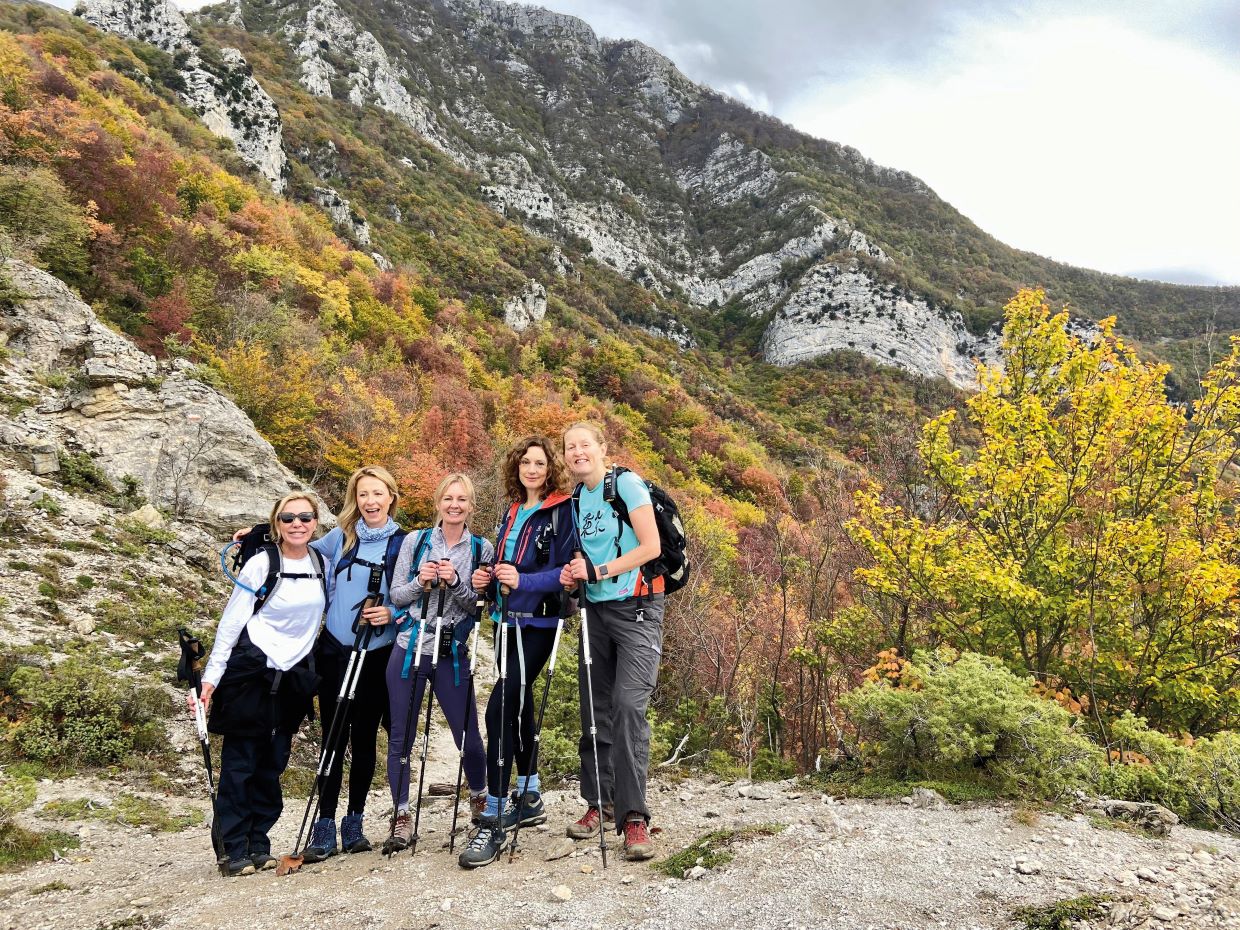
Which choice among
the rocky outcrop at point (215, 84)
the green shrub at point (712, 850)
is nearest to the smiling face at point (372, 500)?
the green shrub at point (712, 850)

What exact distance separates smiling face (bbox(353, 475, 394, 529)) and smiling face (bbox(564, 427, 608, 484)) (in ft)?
3.89

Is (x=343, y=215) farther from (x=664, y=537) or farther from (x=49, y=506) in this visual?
(x=664, y=537)

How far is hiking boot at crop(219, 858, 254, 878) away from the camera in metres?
3.25

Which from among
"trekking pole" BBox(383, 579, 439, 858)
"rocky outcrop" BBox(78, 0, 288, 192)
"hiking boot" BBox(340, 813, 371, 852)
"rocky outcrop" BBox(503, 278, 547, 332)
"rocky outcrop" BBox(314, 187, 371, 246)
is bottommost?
"hiking boot" BBox(340, 813, 371, 852)

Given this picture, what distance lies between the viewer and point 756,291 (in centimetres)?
7675

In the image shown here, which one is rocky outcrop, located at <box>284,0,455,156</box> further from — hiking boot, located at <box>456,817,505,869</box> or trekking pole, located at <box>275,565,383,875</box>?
hiking boot, located at <box>456,817,505,869</box>

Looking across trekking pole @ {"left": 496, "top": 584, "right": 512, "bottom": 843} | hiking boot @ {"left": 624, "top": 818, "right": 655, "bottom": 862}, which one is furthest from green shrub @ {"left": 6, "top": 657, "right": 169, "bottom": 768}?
hiking boot @ {"left": 624, "top": 818, "right": 655, "bottom": 862}

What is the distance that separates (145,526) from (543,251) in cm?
5333

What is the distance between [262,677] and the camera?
11.2 ft

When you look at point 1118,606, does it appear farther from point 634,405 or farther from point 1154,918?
point 634,405

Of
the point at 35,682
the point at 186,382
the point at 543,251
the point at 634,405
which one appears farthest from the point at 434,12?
the point at 35,682

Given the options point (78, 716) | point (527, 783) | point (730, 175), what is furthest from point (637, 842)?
point (730, 175)

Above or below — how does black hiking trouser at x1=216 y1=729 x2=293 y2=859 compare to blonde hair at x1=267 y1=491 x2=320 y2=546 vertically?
below

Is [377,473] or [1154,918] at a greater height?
[377,473]
